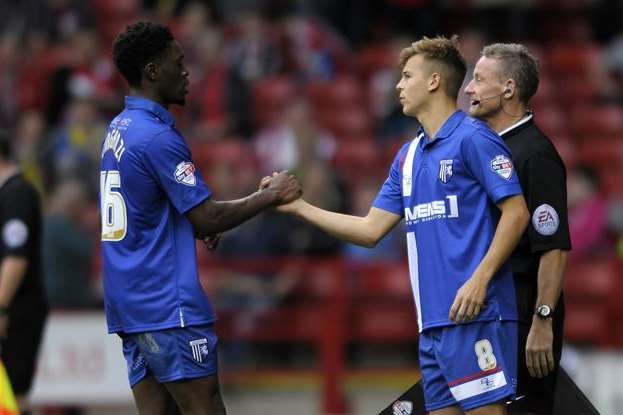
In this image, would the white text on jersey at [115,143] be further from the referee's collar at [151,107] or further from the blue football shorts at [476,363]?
the blue football shorts at [476,363]

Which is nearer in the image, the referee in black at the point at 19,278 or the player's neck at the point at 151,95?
the player's neck at the point at 151,95

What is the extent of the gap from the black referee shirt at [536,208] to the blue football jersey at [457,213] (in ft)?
0.64

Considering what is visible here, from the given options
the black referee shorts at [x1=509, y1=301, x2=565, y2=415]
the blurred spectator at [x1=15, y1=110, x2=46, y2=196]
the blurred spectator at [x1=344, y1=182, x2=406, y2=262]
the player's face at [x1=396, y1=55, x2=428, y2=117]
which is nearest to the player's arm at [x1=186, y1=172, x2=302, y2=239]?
the player's face at [x1=396, y1=55, x2=428, y2=117]

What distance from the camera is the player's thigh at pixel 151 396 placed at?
6668 mm

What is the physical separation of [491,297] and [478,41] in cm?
953

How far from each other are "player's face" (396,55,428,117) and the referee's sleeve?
0.59 m

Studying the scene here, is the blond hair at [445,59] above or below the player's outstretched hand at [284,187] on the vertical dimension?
above

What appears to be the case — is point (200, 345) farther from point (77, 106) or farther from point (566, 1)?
point (566, 1)

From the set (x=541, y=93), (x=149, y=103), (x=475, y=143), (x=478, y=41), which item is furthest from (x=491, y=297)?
(x=541, y=93)

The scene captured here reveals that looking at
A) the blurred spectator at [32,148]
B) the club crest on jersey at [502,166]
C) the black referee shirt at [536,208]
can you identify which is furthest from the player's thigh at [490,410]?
the blurred spectator at [32,148]

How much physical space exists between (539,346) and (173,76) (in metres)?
2.13

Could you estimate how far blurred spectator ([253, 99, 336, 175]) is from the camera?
13961 millimetres

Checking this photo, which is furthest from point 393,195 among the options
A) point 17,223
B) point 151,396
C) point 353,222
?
point 17,223

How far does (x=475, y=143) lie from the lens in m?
6.29
